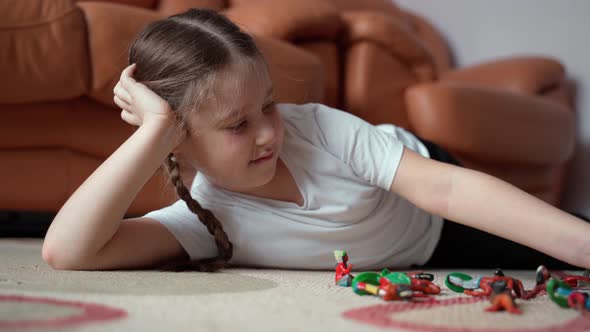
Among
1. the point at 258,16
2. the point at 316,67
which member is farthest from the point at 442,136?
the point at 258,16

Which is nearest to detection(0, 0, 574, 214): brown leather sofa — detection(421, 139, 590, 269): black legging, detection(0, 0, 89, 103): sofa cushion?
detection(0, 0, 89, 103): sofa cushion

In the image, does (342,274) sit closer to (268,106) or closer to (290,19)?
(268,106)

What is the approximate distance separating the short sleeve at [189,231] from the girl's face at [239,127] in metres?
0.13

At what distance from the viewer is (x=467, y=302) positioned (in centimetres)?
69

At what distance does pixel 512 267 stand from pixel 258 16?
3.36 ft

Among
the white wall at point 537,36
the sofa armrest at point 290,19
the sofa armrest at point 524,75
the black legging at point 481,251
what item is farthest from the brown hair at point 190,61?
the white wall at point 537,36

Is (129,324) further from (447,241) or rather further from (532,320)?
(447,241)

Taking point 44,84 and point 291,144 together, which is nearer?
point 291,144

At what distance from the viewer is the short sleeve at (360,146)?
0.96 m

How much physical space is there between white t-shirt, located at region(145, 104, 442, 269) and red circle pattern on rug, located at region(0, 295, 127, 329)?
387 mm

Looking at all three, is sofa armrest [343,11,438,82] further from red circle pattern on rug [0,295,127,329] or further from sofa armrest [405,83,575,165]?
red circle pattern on rug [0,295,127,329]

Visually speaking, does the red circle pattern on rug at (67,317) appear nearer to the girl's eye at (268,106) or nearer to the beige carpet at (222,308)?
the beige carpet at (222,308)

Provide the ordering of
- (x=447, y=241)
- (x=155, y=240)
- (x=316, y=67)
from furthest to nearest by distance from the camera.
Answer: (x=316, y=67), (x=447, y=241), (x=155, y=240)

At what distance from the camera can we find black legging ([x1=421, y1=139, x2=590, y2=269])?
45.7 inches
